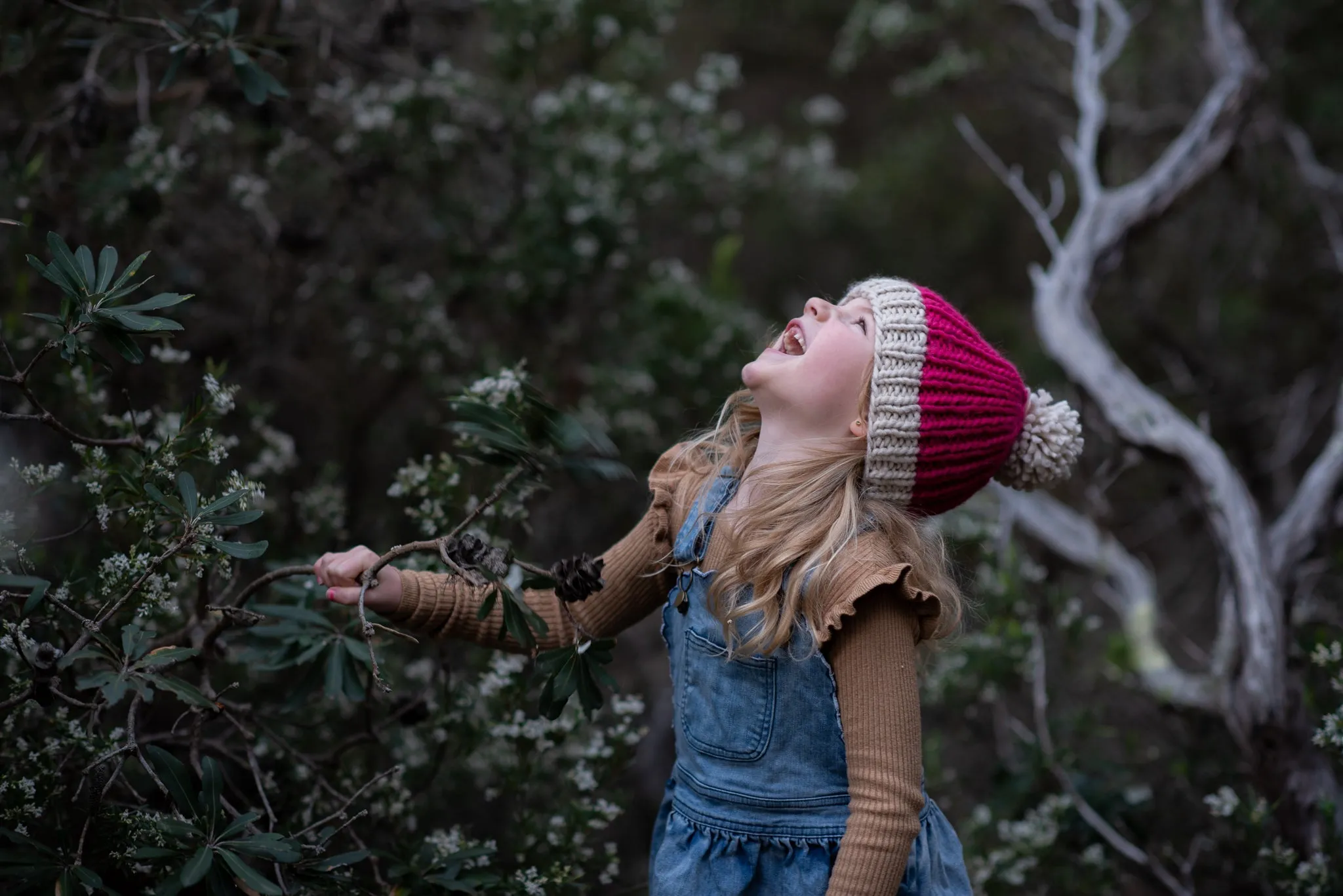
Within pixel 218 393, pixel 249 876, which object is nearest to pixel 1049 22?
pixel 218 393

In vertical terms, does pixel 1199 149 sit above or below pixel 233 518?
above

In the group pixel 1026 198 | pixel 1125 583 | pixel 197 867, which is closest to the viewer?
pixel 197 867

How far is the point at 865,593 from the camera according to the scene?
165cm

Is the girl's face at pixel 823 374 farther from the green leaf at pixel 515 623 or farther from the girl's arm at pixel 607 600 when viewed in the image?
the green leaf at pixel 515 623

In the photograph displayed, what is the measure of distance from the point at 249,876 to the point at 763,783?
79 centimetres

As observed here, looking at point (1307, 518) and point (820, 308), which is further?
point (1307, 518)

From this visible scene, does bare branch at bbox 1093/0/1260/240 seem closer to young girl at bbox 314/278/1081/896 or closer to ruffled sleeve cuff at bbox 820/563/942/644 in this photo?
young girl at bbox 314/278/1081/896

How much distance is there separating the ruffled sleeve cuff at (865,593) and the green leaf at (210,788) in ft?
3.18

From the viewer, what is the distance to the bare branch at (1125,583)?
2.87 meters

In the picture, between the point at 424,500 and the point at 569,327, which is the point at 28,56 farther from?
the point at 569,327

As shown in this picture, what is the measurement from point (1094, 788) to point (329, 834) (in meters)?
1.87

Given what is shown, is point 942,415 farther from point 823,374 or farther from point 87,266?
point 87,266

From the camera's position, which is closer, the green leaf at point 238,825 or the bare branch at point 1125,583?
the green leaf at point 238,825

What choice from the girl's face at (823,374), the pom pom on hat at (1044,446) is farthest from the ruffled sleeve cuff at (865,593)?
the pom pom on hat at (1044,446)
